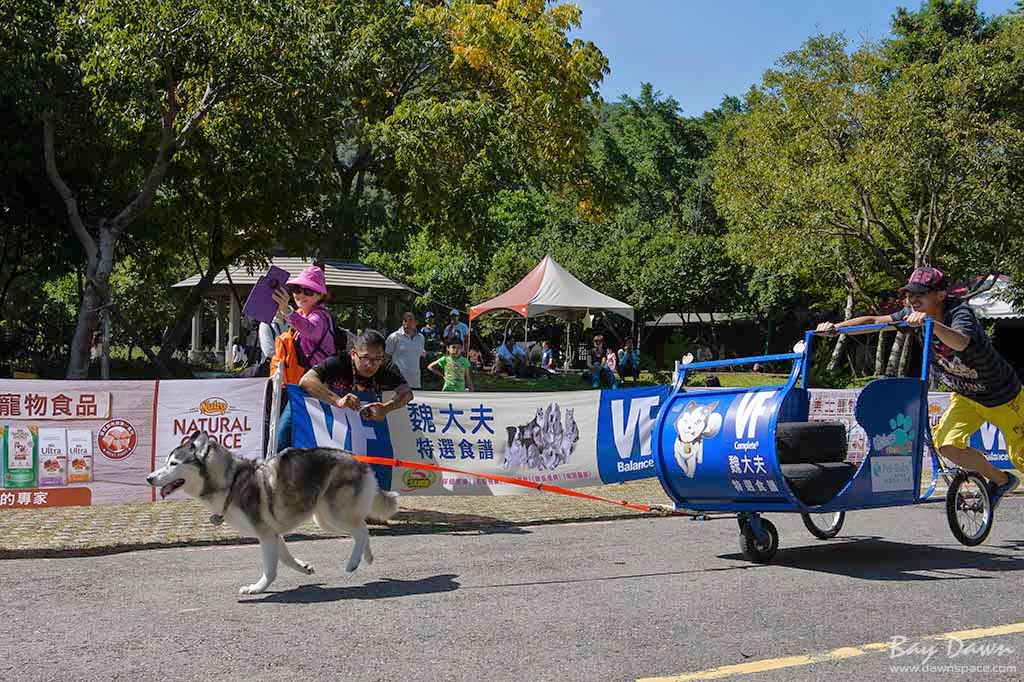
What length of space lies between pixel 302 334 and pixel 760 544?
442 cm

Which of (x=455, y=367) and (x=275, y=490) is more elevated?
(x=455, y=367)

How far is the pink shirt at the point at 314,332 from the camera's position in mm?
8969

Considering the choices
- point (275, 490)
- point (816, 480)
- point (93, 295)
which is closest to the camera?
point (275, 490)

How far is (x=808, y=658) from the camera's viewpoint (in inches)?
194

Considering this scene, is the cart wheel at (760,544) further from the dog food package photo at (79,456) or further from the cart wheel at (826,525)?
the dog food package photo at (79,456)

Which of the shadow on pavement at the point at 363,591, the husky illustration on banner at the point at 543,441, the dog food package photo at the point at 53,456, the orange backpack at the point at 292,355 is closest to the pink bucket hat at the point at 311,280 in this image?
the orange backpack at the point at 292,355

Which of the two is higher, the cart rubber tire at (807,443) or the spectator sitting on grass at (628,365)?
the spectator sitting on grass at (628,365)

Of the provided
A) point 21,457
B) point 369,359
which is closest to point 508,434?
point 369,359

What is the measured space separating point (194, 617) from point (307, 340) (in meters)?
3.67

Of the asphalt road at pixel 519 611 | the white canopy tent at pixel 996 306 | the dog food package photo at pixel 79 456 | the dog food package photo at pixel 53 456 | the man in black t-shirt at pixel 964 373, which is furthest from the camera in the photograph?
the white canopy tent at pixel 996 306

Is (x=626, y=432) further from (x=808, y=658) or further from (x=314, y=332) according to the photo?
(x=808, y=658)

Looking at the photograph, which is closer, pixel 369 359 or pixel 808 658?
pixel 808 658

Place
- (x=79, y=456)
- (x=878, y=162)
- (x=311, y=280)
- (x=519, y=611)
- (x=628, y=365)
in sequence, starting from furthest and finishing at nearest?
1. (x=628, y=365)
2. (x=878, y=162)
3. (x=79, y=456)
4. (x=311, y=280)
5. (x=519, y=611)

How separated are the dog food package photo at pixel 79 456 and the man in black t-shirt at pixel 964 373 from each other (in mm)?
6468
